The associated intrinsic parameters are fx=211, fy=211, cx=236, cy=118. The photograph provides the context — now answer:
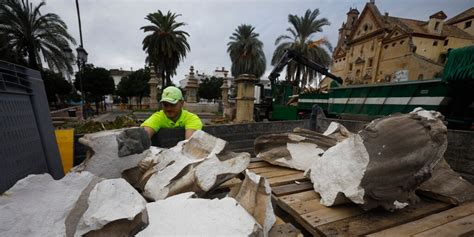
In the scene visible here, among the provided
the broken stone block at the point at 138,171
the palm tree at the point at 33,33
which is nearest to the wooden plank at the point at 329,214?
the broken stone block at the point at 138,171

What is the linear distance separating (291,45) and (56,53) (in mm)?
20450

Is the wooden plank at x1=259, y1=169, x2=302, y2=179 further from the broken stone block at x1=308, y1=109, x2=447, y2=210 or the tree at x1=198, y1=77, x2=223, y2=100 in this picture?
the tree at x1=198, y1=77, x2=223, y2=100

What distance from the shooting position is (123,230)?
3.10 feet

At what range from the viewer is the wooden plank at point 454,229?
1258mm

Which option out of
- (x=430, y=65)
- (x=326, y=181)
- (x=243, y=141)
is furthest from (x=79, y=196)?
(x=430, y=65)

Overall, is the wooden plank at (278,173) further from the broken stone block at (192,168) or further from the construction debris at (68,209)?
the construction debris at (68,209)

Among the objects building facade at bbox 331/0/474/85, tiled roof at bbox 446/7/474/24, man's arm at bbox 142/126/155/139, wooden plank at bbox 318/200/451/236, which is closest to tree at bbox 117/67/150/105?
building facade at bbox 331/0/474/85

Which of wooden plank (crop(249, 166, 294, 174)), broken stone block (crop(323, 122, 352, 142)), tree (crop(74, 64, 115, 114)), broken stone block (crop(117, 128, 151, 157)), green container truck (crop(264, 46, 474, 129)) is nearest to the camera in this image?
broken stone block (crop(117, 128, 151, 157))

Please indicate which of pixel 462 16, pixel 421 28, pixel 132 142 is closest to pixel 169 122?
pixel 132 142

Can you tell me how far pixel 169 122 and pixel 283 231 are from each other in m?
1.85

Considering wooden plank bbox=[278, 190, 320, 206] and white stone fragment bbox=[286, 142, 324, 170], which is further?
white stone fragment bbox=[286, 142, 324, 170]

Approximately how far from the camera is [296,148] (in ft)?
7.47

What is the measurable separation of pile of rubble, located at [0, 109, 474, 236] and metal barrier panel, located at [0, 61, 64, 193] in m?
0.21

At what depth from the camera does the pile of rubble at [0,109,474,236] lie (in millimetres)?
949
